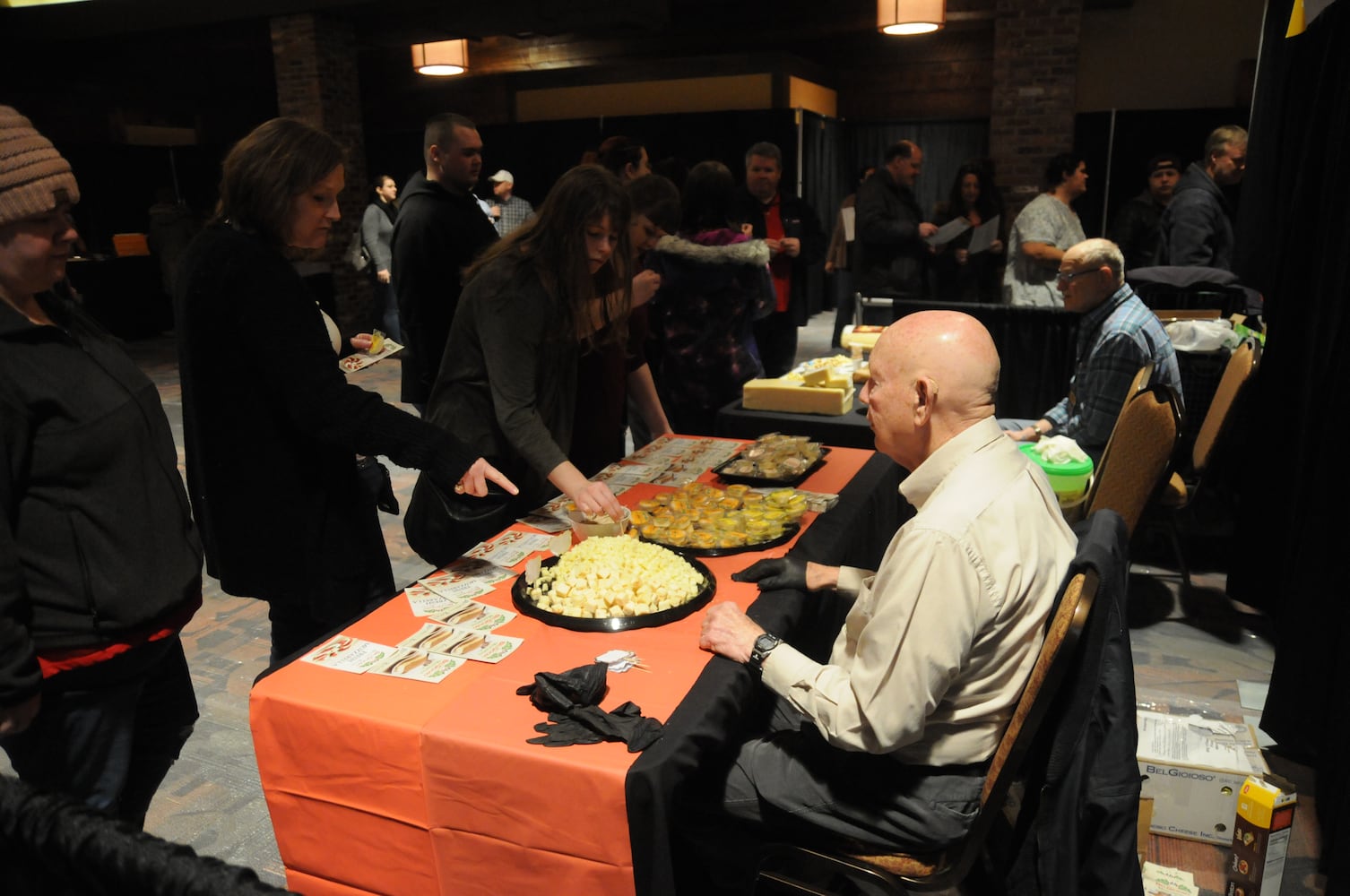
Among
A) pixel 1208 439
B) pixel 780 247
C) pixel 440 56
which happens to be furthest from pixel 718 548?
pixel 440 56

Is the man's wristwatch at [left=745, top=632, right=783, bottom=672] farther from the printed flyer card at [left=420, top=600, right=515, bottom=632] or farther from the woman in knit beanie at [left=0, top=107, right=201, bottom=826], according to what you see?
the woman in knit beanie at [left=0, top=107, right=201, bottom=826]

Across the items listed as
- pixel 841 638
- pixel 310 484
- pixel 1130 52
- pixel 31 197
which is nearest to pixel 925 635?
pixel 841 638

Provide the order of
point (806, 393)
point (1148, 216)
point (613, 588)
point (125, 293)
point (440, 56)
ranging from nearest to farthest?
1. point (613, 588)
2. point (806, 393)
3. point (1148, 216)
4. point (440, 56)
5. point (125, 293)

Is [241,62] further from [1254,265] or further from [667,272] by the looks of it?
[1254,265]

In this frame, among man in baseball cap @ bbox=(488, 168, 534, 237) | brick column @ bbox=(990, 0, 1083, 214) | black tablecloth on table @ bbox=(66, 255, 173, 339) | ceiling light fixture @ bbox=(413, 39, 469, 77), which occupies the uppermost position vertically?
ceiling light fixture @ bbox=(413, 39, 469, 77)

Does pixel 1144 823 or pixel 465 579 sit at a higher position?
pixel 465 579

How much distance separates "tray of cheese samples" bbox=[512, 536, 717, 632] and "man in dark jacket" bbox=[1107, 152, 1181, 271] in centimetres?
561

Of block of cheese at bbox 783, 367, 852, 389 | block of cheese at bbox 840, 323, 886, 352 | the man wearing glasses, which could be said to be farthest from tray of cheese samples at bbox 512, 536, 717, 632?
block of cheese at bbox 840, 323, 886, 352

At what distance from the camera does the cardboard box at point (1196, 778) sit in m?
2.16

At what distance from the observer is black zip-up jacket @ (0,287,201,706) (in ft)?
4.24

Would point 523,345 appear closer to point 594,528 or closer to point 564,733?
point 594,528

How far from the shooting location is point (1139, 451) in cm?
282

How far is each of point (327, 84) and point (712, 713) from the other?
957cm

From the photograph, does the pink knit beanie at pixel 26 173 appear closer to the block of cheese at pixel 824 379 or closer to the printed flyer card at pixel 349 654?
the printed flyer card at pixel 349 654
